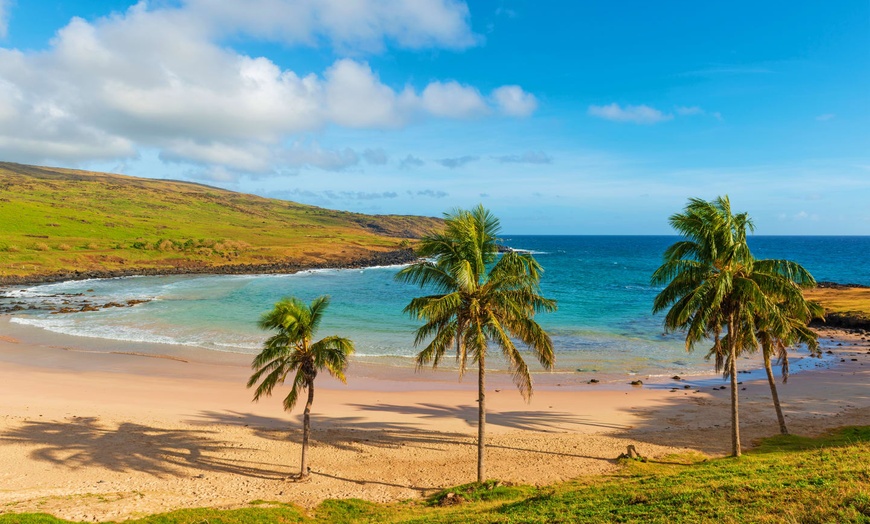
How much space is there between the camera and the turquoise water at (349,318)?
41375 mm

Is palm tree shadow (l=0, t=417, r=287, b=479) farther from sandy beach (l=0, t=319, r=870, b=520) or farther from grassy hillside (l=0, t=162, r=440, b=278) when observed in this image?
grassy hillside (l=0, t=162, r=440, b=278)

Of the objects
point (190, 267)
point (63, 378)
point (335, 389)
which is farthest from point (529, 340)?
point (190, 267)

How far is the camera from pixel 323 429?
23.1 metres

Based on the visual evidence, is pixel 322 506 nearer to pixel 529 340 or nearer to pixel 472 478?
pixel 472 478

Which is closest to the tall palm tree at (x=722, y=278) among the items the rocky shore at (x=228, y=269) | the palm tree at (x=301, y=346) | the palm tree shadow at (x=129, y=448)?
the palm tree at (x=301, y=346)

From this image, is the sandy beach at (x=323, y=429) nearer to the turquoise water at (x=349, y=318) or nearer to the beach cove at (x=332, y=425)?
the beach cove at (x=332, y=425)

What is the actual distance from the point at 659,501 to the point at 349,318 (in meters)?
47.6

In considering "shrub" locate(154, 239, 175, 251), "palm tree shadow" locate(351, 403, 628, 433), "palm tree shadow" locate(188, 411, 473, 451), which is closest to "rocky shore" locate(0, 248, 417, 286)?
"shrub" locate(154, 239, 175, 251)

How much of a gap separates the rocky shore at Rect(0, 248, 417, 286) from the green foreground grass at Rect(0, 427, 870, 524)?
192ft

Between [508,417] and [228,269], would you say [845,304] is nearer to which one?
[508,417]

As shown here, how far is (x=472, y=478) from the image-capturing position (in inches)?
702

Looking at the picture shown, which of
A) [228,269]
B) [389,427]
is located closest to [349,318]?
[389,427]

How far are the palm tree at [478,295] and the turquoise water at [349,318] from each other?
868 inches

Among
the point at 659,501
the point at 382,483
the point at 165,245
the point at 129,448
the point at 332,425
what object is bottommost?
the point at 332,425
